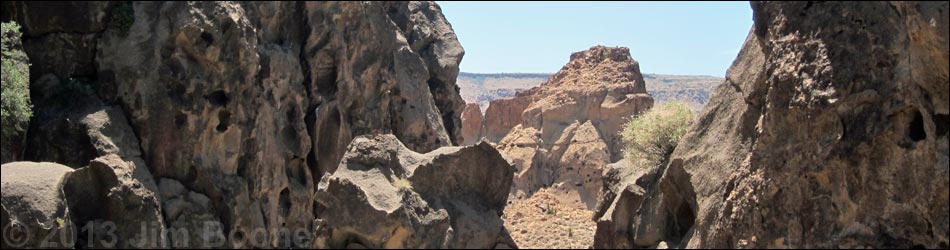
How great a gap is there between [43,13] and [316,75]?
1284 centimetres

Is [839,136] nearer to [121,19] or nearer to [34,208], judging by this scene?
[34,208]

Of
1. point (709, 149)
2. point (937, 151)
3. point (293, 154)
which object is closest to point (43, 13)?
point (293, 154)

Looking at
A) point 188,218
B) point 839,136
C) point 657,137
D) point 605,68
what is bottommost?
point 188,218

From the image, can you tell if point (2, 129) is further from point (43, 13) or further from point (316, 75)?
point (316, 75)

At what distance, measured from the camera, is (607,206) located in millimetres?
22500

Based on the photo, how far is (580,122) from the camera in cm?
5919

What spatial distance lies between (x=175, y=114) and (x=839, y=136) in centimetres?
1765

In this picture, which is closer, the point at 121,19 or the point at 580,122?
the point at 121,19

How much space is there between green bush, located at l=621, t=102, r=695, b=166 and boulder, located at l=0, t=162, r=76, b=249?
12.7 metres

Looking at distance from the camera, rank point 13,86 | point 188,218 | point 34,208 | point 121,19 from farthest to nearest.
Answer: point 121,19 < point 188,218 < point 13,86 < point 34,208

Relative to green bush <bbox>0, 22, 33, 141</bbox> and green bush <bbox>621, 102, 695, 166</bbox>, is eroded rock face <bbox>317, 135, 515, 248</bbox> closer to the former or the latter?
green bush <bbox>621, 102, 695, 166</bbox>

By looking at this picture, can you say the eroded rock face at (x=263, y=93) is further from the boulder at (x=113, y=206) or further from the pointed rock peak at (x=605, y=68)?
the pointed rock peak at (x=605, y=68)

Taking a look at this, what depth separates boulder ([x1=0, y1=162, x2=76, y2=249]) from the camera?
1930 centimetres


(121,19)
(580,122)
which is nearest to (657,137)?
(121,19)
